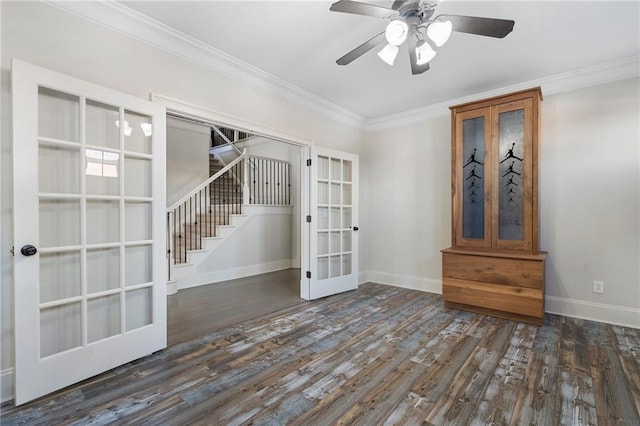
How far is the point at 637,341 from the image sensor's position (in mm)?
2682

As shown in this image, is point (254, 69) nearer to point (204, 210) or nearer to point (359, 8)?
point (359, 8)

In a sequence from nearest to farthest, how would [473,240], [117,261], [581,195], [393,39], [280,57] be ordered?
[393,39] → [117,261] → [280,57] → [581,195] → [473,240]

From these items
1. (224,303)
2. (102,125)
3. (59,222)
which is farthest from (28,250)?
(224,303)

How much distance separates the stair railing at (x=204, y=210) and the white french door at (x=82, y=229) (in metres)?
2.17

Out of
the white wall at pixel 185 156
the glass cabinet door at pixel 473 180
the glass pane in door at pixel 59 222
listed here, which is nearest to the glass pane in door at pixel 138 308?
the glass pane in door at pixel 59 222

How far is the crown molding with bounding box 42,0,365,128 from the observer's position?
2143mm

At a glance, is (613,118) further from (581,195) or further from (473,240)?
(473,240)

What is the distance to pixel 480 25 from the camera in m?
1.78

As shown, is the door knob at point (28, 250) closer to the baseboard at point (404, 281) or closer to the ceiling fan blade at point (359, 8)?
the ceiling fan blade at point (359, 8)

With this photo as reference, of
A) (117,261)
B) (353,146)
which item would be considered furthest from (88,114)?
(353,146)

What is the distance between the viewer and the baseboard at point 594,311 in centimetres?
302

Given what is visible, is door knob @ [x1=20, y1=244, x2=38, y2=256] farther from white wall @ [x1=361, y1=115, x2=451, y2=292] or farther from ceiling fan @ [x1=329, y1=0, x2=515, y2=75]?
white wall @ [x1=361, y1=115, x2=451, y2=292]

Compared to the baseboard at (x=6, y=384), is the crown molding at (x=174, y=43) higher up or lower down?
higher up

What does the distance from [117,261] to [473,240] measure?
3.69 metres
